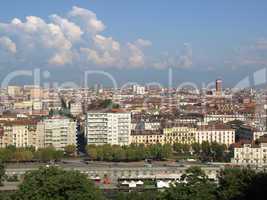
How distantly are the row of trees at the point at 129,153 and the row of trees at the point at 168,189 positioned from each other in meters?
10.3

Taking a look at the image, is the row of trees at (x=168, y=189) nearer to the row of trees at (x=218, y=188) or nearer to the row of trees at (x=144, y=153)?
the row of trees at (x=218, y=188)

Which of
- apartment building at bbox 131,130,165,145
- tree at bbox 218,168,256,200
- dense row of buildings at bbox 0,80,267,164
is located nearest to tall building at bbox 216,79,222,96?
dense row of buildings at bbox 0,80,267,164

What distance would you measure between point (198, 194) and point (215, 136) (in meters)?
15.6

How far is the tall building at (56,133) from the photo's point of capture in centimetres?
2348

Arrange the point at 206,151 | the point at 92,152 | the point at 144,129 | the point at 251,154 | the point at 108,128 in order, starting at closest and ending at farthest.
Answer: the point at 251,154
the point at 92,152
the point at 206,151
the point at 108,128
the point at 144,129

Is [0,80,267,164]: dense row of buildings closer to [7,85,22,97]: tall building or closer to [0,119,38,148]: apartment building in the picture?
[0,119,38,148]: apartment building

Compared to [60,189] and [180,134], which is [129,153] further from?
[60,189]

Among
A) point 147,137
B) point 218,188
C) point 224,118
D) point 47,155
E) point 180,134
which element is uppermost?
point 224,118

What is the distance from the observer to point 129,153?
813 inches

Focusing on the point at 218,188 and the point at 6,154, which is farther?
the point at 6,154

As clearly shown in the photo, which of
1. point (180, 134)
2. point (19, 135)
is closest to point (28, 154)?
point (19, 135)

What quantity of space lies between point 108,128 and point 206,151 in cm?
391

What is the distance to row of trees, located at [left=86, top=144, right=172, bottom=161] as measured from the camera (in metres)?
20.6

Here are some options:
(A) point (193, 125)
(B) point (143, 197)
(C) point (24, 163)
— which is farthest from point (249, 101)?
(B) point (143, 197)
